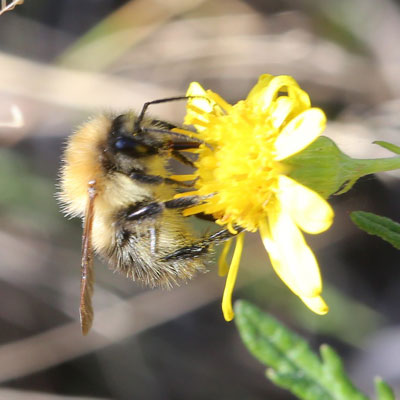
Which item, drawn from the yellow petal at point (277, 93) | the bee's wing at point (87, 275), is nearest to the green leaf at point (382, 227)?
the yellow petal at point (277, 93)

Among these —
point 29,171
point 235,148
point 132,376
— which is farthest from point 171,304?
point 235,148

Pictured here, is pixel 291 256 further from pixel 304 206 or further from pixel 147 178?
pixel 147 178

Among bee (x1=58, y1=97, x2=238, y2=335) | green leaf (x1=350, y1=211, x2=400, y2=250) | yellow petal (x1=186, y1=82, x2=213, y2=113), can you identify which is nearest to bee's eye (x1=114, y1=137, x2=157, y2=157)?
bee (x1=58, y1=97, x2=238, y2=335)

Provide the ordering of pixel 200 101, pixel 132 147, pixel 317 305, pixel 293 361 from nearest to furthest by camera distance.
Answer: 1. pixel 317 305
2. pixel 132 147
3. pixel 200 101
4. pixel 293 361

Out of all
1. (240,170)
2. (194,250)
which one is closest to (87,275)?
(194,250)

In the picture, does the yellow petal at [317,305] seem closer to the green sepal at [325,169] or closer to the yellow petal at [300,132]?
the green sepal at [325,169]

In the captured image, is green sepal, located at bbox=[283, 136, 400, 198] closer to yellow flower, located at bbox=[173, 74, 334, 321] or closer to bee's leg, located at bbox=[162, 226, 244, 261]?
yellow flower, located at bbox=[173, 74, 334, 321]

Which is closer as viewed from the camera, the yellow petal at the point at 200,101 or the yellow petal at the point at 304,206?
the yellow petal at the point at 304,206
